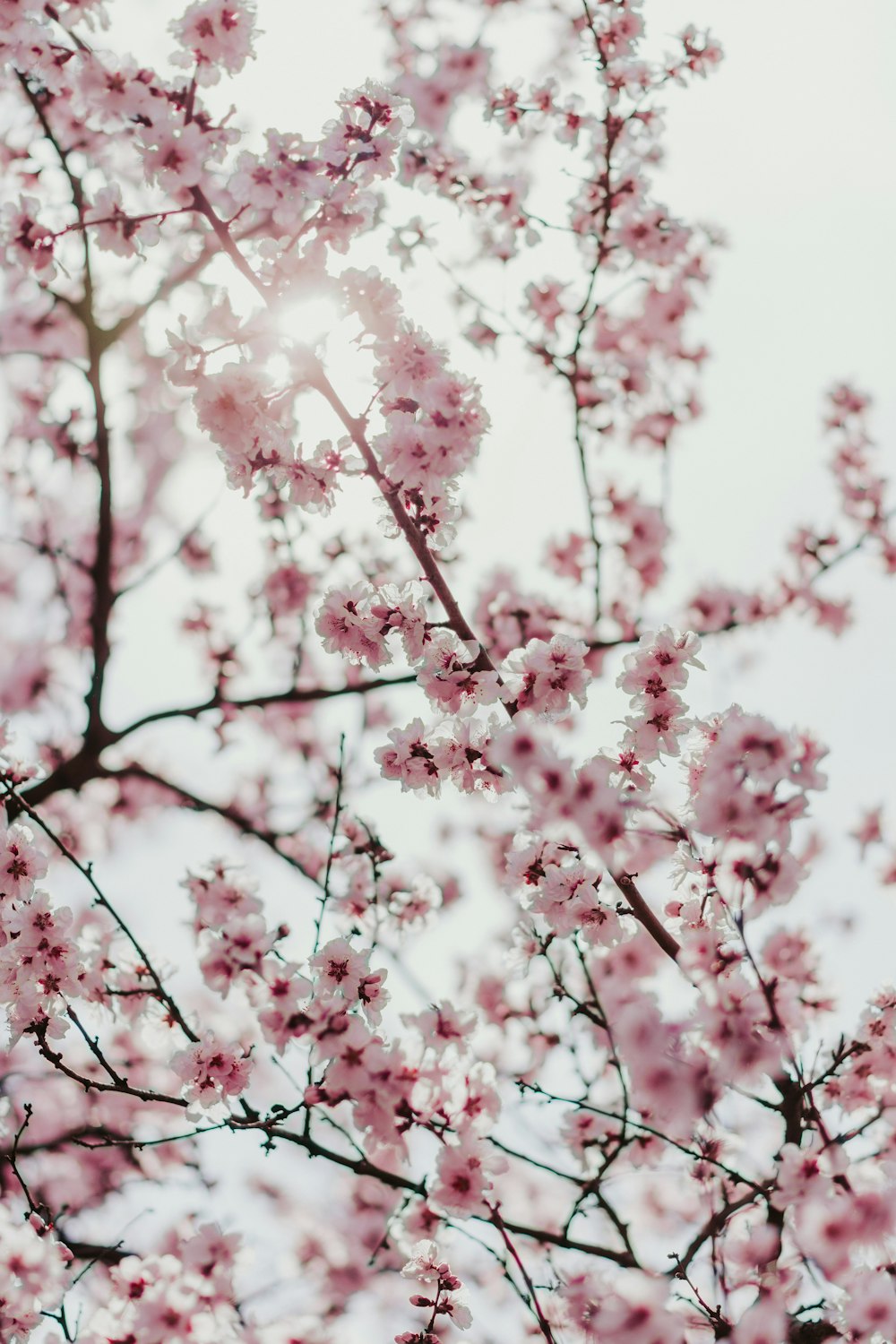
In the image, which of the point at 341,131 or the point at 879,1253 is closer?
the point at 879,1253

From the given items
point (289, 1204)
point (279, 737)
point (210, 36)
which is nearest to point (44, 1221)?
point (210, 36)

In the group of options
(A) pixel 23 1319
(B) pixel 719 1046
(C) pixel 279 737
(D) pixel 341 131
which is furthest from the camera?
(C) pixel 279 737

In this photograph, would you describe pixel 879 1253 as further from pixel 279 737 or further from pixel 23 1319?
pixel 279 737

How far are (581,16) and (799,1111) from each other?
5890 millimetres

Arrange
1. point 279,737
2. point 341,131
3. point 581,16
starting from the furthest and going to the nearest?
point 279,737 → point 581,16 → point 341,131

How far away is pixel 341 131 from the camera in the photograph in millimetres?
2996

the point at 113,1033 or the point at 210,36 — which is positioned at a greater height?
the point at 210,36

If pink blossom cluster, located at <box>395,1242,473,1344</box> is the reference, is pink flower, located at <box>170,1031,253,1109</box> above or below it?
above

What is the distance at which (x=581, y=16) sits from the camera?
16.8ft

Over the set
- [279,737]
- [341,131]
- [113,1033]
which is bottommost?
[113,1033]

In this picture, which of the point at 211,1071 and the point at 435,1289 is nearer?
the point at 211,1071

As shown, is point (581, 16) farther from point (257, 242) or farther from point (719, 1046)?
point (719, 1046)

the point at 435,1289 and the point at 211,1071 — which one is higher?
the point at 211,1071

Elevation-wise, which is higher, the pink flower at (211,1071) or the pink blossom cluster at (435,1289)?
the pink flower at (211,1071)
